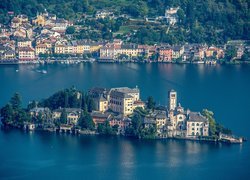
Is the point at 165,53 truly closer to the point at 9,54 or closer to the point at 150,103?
the point at 9,54

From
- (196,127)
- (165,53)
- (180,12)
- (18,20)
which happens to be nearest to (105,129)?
(196,127)

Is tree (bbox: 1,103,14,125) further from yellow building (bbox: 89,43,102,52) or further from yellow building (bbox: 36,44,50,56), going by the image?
yellow building (bbox: 89,43,102,52)

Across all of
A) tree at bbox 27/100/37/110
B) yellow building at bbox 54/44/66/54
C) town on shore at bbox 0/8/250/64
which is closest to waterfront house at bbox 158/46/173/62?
town on shore at bbox 0/8/250/64

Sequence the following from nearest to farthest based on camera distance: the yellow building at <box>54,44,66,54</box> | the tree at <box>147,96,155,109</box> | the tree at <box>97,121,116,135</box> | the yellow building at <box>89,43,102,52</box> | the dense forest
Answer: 1. the tree at <box>97,121,116,135</box>
2. the tree at <box>147,96,155,109</box>
3. the yellow building at <box>54,44,66,54</box>
4. the yellow building at <box>89,43,102,52</box>
5. the dense forest

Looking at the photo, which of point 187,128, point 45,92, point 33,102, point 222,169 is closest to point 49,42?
point 45,92

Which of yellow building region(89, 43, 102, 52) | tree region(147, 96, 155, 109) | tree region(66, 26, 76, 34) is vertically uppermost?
tree region(66, 26, 76, 34)
